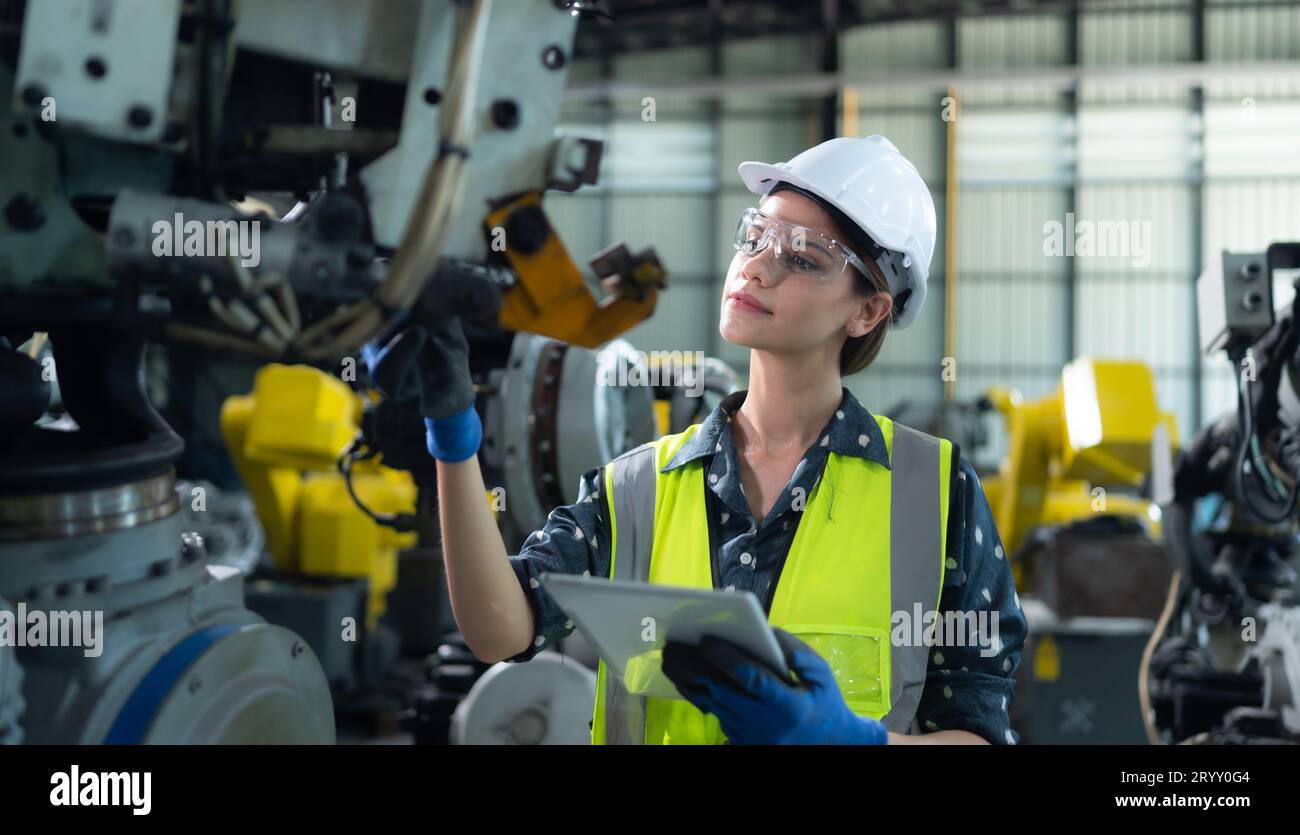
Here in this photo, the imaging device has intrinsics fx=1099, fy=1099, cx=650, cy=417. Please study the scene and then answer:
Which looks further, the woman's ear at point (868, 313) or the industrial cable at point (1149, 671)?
the industrial cable at point (1149, 671)

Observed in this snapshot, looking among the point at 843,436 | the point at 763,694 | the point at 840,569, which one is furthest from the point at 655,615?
the point at 843,436

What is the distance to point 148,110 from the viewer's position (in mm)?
1238

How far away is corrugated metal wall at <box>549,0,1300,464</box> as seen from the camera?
1255 centimetres

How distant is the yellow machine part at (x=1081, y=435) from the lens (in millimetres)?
4469

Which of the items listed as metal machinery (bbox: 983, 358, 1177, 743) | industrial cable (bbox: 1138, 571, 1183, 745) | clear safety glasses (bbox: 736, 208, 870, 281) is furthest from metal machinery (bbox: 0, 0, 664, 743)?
metal machinery (bbox: 983, 358, 1177, 743)

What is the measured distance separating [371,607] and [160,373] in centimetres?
Result: 567

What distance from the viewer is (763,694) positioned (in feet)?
4.25

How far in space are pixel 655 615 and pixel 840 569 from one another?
0.40 meters

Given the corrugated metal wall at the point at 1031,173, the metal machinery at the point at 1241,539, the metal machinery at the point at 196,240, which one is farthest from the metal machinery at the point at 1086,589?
the corrugated metal wall at the point at 1031,173

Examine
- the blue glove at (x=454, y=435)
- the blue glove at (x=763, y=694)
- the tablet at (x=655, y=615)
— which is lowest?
the blue glove at (x=763, y=694)

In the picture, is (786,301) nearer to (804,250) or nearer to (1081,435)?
(804,250)

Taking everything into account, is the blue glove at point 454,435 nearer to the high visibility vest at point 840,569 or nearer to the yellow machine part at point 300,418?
the high visibility vest at point 840,569

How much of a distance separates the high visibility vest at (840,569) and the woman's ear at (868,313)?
0.18 metres
